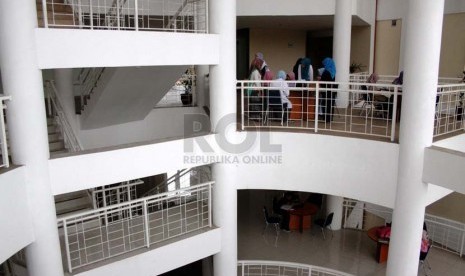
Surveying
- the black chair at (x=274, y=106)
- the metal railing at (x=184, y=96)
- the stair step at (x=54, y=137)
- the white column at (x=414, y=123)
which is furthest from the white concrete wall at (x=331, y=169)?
the metal railing at (x=184, y=96)

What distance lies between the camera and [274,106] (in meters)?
6.64

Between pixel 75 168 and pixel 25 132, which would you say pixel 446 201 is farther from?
pixel 25 132

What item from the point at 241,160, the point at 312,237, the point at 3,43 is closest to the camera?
the point at 3,43

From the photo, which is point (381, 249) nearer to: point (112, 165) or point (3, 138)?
point (112, 165)

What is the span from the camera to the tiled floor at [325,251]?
718 centimetres

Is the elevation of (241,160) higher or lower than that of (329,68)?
lower

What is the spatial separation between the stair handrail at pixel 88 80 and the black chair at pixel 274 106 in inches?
108

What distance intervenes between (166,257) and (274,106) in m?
2.96

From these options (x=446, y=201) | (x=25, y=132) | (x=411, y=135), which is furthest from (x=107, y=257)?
(x=446, y=201)

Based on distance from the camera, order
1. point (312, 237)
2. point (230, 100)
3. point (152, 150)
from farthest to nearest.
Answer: point (312, 237)
point (230, 100)
point (152, 150)

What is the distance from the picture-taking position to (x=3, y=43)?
13.3 ft

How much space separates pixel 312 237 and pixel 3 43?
6734 millimetres

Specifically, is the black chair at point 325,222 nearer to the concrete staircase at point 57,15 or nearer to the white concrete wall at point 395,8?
the white concrete wall at point 395,8

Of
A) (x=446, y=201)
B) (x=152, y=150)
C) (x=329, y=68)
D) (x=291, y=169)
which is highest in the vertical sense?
(x=329, y=68)
